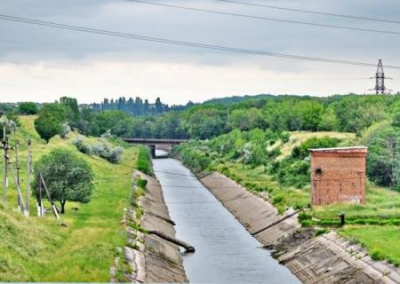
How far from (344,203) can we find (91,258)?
2568 cm

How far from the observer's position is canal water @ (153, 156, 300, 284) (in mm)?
40656

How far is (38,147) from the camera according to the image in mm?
90375

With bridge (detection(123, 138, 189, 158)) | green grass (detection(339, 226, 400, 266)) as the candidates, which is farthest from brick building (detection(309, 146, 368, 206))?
bridge (detection(123, 138, 189, 158))

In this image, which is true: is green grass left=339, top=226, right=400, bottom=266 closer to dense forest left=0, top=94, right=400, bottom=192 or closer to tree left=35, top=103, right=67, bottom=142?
dense forest left=0, top=94, right=400, bottom=192

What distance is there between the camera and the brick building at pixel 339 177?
55.4 metres

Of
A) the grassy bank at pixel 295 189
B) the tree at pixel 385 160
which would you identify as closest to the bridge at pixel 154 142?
the grassy bank at pixel 295 189

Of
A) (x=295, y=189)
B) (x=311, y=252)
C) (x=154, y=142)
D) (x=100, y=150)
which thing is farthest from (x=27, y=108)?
(x=311, y=252)

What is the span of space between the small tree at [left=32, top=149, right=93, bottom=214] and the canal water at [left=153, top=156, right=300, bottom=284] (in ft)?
25.0

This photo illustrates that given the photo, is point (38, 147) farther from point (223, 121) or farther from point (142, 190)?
point (223, 121)

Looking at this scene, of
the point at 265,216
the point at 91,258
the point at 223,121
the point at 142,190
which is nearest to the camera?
the point at 91,258

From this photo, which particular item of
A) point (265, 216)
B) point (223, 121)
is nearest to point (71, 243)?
point (265, 216)

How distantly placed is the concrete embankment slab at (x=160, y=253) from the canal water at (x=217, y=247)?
2.07 ft

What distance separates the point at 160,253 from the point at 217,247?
24.8 feet

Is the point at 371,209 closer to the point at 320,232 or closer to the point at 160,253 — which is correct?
the point at 320,232
